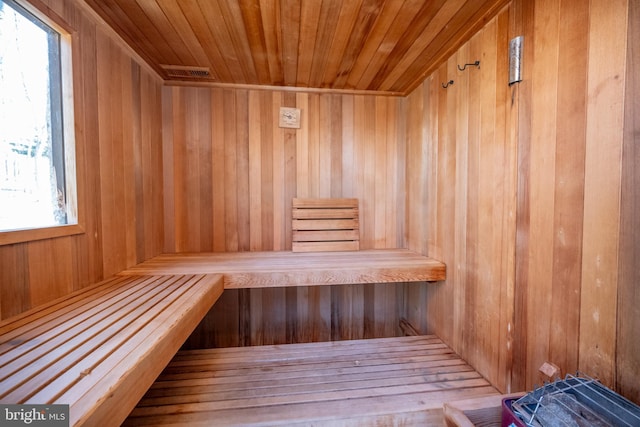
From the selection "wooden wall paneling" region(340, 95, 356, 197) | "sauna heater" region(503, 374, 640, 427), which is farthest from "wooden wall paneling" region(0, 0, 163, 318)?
"sauna heater" region(503, 374, 640, 427)

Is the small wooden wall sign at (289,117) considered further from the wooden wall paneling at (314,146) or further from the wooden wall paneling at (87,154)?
the wooden wall paneling at (87,154)

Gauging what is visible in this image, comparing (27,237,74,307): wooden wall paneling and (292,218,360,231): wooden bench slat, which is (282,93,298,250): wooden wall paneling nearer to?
(292,218,360,231): wooden bench slat

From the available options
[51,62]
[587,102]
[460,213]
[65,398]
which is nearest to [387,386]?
[460,213]

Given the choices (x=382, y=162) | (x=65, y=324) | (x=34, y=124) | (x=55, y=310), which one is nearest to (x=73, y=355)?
(x=65, y=324)

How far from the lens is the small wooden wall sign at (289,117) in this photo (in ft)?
7.19

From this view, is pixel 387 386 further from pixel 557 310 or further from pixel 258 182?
pixel 258 182

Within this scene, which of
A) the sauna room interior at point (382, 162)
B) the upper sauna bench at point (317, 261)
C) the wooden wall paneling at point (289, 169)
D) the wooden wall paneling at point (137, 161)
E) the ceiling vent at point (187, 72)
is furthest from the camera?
the wooden wall paneling at point (289, 169)

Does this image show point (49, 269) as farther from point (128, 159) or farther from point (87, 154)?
point (128, 159)

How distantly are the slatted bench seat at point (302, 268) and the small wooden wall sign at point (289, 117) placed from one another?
1143mm

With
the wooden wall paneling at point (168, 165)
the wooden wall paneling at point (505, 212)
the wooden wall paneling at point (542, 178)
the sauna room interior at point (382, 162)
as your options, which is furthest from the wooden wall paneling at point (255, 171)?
the wooden wall paneling at point (542, 178)

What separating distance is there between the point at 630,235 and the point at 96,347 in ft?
5.37

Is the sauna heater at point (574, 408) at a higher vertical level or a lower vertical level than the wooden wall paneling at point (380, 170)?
lower

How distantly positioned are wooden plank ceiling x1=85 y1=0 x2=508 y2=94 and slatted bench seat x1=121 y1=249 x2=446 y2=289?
142 cm

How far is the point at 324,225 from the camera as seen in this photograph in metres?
2.15
